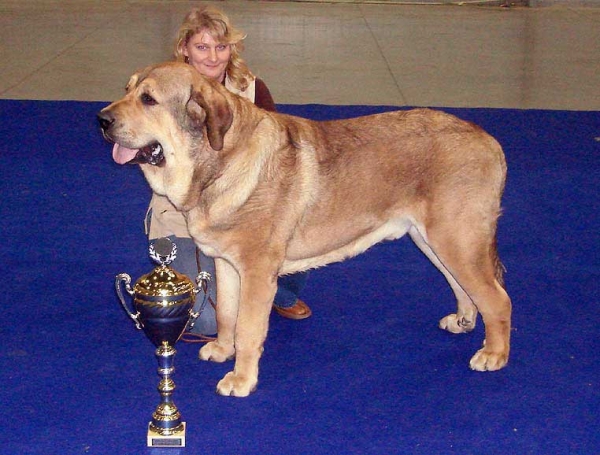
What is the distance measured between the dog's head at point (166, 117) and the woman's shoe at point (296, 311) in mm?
1332

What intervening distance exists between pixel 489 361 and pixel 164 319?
4.99ft

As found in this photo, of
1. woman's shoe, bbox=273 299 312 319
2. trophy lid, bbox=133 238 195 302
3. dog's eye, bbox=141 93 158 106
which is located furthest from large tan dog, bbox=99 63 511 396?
woman's shoe, bbox=273 299 312 319

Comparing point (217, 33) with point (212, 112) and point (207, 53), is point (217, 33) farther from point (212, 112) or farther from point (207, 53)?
point (212, 112)

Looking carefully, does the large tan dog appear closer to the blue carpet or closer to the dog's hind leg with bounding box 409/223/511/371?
the dog's hind leg with bounding box 409/223/511/371

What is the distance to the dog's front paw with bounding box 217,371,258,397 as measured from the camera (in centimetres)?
357

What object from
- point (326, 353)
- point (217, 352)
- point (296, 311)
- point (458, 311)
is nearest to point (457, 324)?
point (458, 311)

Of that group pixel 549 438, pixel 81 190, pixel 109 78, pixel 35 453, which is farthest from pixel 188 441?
pixel 109 78

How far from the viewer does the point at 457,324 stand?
4223 mm

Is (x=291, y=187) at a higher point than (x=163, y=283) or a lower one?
higher

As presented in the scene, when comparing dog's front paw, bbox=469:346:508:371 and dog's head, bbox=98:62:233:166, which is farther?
dog's front paw, bbox=469:346:508:371

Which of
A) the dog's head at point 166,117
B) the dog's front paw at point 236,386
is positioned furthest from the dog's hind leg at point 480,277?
the dog's head at point 166,117

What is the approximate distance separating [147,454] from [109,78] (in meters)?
7.39

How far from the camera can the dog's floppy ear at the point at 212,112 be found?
322 centimetres

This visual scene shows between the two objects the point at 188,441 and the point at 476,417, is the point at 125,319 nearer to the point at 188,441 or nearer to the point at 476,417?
the point at 188,441
